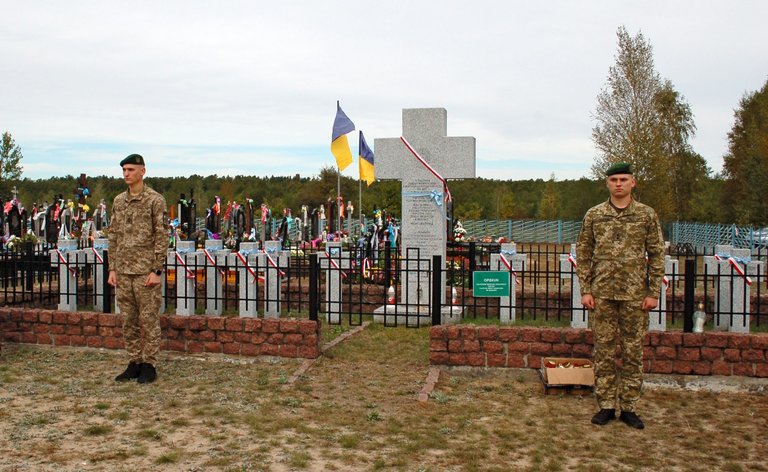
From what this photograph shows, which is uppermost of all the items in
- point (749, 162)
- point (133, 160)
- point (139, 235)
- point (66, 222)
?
point (749, 162)

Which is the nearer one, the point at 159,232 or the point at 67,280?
the point at 159,232

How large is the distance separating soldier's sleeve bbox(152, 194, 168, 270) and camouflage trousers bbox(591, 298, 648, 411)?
3.90 m

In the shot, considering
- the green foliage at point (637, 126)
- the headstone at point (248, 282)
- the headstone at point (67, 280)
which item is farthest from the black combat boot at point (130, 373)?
the green foliage at point (637, 126)

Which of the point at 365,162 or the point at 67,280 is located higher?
the point at 365,162

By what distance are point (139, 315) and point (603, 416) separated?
428 cm

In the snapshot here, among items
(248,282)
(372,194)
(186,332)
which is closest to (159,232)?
(186,332)

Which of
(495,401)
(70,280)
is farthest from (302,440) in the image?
(70,280)

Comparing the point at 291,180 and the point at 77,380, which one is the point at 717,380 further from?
the point at 291,180

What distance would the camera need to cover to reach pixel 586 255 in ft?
17.7

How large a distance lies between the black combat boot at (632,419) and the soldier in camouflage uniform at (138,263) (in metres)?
4.19

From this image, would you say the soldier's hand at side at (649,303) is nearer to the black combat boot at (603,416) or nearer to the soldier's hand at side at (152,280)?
the black combat boot at (603,416)

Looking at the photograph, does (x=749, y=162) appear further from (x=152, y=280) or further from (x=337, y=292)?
(x=152, y=280)

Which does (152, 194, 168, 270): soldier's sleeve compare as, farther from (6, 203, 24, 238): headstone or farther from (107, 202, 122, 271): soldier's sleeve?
(6, 203, 24, 238): headstone

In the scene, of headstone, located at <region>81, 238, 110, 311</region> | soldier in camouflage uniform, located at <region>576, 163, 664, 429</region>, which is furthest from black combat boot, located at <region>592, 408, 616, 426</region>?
headstone, located at <region>81, 238, 110, 311</region>
